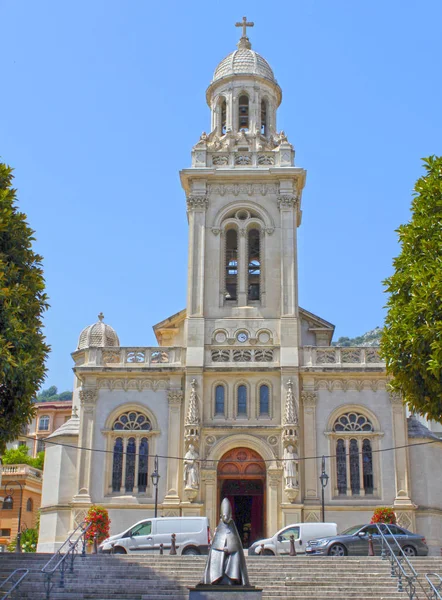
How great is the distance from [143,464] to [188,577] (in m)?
15.4

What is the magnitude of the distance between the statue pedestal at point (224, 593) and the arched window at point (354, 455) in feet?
72.9

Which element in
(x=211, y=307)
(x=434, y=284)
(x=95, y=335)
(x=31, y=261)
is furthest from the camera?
(x=95, y=335)

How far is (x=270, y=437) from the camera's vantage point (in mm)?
41000

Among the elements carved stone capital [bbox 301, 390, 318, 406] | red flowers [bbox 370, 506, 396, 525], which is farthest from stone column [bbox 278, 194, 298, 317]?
red flowers [bbox 370, 506, 396, 525]

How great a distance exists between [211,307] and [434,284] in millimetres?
22395

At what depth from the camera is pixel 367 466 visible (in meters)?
40.9

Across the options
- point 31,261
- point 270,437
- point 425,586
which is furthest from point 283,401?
point 31,261

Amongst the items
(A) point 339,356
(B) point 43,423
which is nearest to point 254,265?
(A) point 339,356

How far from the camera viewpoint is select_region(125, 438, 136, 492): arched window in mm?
41094

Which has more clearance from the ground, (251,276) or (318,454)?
(251,276)

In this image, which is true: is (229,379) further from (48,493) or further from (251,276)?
(48,493)

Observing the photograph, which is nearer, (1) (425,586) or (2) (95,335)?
(1) (425,586)

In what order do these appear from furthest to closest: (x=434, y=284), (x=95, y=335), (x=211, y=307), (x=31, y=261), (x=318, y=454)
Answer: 1. (x=95, y=335)
2. (x=211, y=307)
3. (x=318, y=454)
4. (x=31, y=261)
5. (x=434, y=284)

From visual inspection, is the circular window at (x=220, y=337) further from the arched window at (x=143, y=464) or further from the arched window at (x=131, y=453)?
the arched window at (x=143, y=464)
